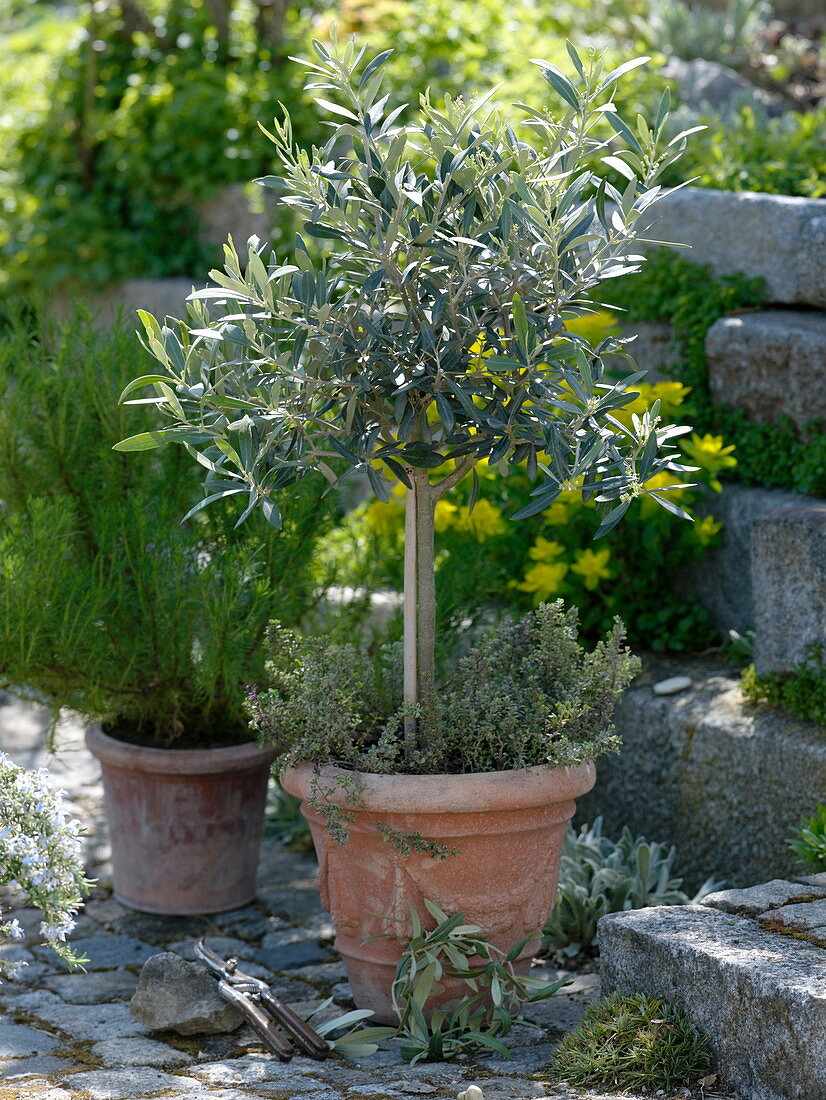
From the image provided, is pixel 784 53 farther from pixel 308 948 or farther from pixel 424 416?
pixel 308 948

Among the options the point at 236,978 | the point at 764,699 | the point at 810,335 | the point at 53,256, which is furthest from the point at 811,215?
the point at 53,256

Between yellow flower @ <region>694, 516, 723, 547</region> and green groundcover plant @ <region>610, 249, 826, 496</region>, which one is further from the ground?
green groundcover plant @ <region>610, 249, 826, 496</region>

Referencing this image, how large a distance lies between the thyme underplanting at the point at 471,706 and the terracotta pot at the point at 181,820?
67 cm

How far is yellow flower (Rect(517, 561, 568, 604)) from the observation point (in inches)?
Answer: 155

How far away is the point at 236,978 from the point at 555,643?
3.58 feet

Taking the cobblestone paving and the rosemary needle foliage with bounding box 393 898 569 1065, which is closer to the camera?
the cobblestone paving

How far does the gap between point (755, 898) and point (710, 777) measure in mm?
785

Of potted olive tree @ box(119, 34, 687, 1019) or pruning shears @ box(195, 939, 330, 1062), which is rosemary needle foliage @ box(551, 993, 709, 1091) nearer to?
potted olive tree @ box(119, 34, 687, 1019)

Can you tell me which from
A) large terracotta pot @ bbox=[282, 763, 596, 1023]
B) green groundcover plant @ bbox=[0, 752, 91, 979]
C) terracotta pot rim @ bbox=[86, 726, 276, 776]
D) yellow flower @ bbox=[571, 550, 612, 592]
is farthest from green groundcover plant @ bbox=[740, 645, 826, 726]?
green groundcover plant @ bbox=[0, 752, 91, 979]

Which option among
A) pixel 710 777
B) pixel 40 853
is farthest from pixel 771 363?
pixel 40 853

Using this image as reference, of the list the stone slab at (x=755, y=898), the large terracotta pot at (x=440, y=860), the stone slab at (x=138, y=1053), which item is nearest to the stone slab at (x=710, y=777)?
the stone slab at (x=755, y=898)

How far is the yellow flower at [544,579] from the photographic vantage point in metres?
3.93

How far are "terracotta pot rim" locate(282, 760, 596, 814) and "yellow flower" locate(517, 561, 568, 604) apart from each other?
1069 mm

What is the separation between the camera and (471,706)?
118 inches
